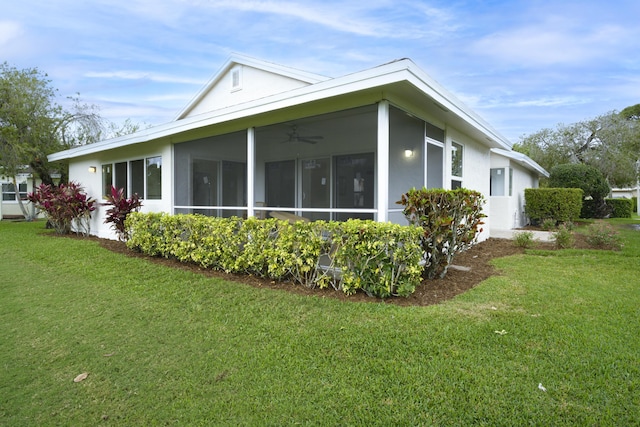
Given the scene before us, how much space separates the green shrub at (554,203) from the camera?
42.5 feet

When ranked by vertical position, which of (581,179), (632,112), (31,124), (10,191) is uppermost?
(632,112)

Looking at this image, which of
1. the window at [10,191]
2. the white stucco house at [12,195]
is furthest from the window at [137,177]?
the window at [10,191]

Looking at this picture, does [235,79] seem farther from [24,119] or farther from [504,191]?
[24,119]

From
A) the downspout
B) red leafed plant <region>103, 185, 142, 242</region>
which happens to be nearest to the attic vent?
red leafed plant <region>103, 185, 142, 242</region>

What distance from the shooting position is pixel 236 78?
32.3 ft

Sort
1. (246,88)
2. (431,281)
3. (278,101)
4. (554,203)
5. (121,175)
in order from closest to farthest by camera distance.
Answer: (431,281), (278,101), (246,88), (121,175), (554,203)

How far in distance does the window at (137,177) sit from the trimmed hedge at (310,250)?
8.96 feet

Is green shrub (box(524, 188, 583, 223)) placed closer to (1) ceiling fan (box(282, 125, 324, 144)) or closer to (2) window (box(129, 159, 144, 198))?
(1) ceiling fan (box(282, 125, 324, 144))

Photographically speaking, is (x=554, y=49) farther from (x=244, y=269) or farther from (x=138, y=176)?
(x=138, y=176)

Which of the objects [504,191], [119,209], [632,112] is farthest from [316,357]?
[632,112]

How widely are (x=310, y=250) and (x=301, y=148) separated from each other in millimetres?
3940

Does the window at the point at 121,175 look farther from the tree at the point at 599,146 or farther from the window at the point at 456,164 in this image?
the tree at the point at 599,146

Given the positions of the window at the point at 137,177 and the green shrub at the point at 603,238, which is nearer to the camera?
the green shrub at the point at 603,238

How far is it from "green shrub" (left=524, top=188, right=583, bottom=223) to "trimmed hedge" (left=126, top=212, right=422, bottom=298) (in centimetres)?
1130
